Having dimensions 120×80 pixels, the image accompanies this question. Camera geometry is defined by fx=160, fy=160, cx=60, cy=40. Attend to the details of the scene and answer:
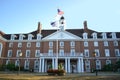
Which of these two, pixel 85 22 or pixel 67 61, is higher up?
pixel 85 22

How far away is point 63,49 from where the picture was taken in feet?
145

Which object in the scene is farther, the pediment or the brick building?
the pediment

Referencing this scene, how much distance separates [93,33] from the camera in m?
45.8

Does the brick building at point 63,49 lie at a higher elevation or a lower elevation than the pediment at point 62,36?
lower

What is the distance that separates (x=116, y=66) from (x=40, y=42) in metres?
21.4

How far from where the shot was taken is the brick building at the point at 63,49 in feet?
140

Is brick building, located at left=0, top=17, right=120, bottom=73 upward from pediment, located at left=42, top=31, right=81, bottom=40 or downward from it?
downward

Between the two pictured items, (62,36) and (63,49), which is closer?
(63,49)

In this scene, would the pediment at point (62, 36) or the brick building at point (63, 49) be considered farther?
the pediment at point (62, 36)

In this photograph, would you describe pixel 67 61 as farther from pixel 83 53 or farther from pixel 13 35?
pixel 13 35

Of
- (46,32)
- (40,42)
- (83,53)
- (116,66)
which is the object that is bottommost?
(116,66)

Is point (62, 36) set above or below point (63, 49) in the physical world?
above

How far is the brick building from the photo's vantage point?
1679 inches

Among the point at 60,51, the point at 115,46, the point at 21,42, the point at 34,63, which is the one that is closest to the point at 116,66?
the point at 115,46
